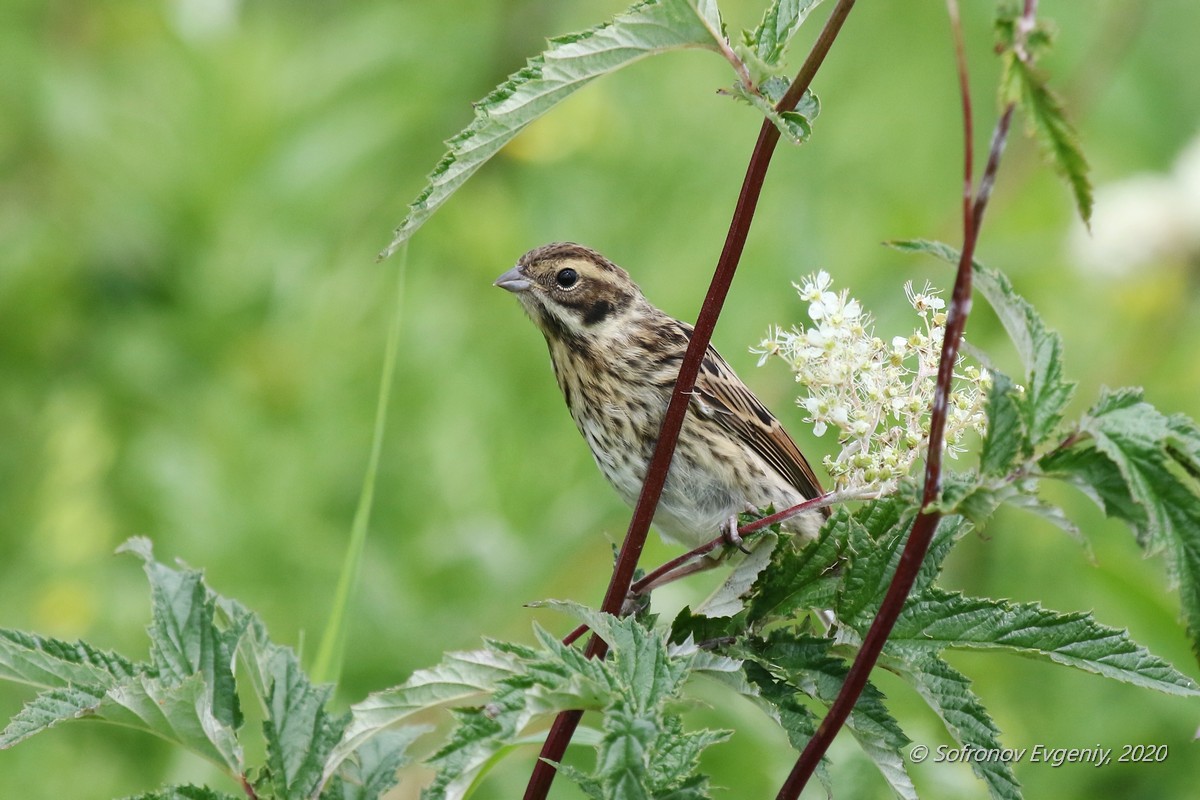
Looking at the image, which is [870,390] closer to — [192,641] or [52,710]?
[192,641]

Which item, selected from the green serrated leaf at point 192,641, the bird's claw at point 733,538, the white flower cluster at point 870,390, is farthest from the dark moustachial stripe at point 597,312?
the green serrated leaf at point 192,641

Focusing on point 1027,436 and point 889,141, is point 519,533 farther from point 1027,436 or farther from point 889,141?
point 1027,436

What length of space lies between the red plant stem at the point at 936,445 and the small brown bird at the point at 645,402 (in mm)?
1666

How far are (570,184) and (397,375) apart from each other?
124 cm

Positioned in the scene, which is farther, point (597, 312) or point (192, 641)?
point (597, 312)

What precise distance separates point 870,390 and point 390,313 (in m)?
3.75

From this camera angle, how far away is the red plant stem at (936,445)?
1.22 m

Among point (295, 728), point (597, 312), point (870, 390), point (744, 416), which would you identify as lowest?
point (295, 728)

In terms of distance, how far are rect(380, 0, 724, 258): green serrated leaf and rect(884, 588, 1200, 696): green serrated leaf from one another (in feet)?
2.29

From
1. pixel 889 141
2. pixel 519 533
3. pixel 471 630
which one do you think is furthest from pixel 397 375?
pixel 889 141

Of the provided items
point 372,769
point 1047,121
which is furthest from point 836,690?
point 1047,121

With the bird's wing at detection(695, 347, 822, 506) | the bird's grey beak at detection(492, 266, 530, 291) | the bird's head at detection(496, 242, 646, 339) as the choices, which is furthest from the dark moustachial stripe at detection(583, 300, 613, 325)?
the bird's wing at detection(695, 347, 822, 506)

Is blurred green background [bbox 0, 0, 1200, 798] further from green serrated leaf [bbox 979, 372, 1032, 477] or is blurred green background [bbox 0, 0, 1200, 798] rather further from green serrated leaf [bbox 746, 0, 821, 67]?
green serrated leaf [bbox 979, 372, 1032, 477]

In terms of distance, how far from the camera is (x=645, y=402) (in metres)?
3.21
